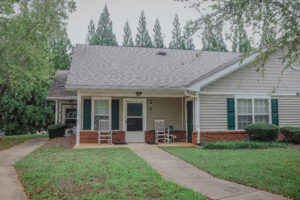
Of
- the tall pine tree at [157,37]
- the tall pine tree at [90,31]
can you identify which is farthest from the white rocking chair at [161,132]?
the tall pine tree at [90,31]

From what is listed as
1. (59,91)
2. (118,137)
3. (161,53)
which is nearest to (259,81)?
(161,53)

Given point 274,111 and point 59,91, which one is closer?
→ point 274,111

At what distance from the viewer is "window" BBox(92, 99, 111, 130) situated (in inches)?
452

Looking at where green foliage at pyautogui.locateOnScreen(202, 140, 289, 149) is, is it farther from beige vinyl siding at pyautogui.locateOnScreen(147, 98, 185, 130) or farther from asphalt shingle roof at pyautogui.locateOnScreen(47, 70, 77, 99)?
asphalt shingle roof at pyautogui.locateOnScreen(47, 70, 77, 99)

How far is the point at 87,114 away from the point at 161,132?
11.1 feet

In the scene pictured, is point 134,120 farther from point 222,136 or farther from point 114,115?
point 222,136

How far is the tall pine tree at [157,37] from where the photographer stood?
30.2 m

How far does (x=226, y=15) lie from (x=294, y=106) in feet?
25.4

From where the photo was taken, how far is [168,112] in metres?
12.3

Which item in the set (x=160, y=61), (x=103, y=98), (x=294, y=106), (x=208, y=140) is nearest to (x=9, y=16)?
(x=103, y=98)

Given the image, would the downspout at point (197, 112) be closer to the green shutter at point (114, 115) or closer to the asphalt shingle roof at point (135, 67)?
the asphalt shingle roof at point (135, 67)

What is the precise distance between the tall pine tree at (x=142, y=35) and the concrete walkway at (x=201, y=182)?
24156 mm

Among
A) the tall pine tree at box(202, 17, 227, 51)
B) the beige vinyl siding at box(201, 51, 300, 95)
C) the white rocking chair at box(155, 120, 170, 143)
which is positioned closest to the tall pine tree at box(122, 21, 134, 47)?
the white rocking chair at box(155, 120, 170, 143)

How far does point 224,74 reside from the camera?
10.8 meters
